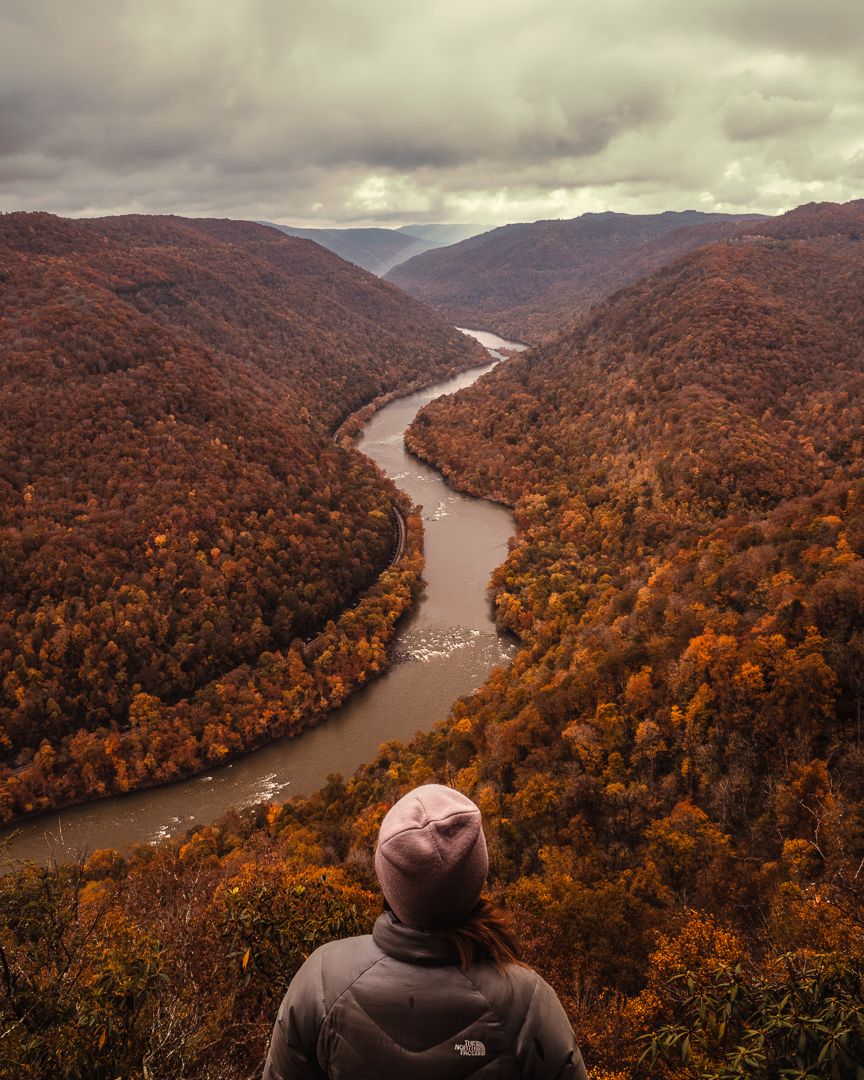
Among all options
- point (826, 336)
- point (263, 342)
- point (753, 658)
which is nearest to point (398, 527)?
point (753, 658)

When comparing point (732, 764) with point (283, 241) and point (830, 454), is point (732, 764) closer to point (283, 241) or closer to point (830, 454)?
point (830, 454)

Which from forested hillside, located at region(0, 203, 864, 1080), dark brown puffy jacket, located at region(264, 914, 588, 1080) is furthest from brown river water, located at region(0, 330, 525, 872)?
dark brown puffy jacket, located at region(264, 914, 588, 1080)

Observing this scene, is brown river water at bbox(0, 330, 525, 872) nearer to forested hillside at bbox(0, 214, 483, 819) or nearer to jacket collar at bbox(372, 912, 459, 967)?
forested hillside at bbox(0, 214, 483, 819)

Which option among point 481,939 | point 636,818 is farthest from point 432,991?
point 636,818

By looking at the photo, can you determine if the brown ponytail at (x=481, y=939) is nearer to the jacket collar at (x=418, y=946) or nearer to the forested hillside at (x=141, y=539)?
the jacket collar at (x=418, y=946)

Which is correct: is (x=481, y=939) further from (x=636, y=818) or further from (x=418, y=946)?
(x=636, y=818)

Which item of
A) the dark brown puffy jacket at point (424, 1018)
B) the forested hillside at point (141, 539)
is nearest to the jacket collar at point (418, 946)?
the dark brown puffy jacket at point (424, 1018)
